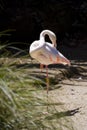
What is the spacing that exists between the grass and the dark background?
309 inches

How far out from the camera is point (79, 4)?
13414mm

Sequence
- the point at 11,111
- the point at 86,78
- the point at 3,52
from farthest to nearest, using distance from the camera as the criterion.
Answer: the point at 86,78, the point at 3,52, the point at 11,111

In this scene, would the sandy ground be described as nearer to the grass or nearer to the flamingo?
the flamingo

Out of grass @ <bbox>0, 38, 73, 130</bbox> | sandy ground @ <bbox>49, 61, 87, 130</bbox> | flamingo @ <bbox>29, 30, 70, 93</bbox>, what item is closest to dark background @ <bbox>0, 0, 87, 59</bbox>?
sandy ground @ <bbox>49, 61, 87, 130</bbox>

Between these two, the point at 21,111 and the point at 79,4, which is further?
the point at 79,4

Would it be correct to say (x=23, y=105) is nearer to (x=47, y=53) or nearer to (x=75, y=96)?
(x=47, y=53)

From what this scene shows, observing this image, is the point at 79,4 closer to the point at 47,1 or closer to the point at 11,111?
the point at 47,1

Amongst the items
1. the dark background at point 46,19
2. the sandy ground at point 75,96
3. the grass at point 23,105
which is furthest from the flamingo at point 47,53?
the dark background at point 46,19

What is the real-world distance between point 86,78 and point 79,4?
213 inches

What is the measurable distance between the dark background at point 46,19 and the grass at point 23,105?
7.85m

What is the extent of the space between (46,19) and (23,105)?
29.6ft

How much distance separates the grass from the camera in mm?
3566

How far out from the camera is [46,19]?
12586mm

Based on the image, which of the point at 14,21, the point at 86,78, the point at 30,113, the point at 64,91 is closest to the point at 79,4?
the point at 14,21
